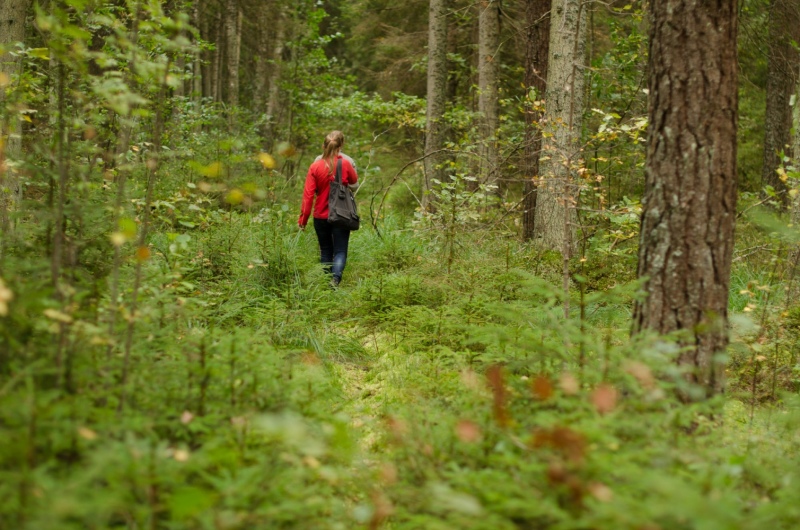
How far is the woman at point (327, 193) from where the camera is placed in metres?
7.73

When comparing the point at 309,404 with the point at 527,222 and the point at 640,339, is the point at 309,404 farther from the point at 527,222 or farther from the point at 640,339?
the point at 527,222

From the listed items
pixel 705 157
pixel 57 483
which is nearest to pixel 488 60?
pixel 705 157

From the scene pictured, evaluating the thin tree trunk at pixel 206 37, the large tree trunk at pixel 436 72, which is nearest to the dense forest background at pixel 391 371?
the large tree trunk at pixel 436 72

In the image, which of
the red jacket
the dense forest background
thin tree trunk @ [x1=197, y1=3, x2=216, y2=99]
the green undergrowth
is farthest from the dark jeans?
thin tree trunk @ [x1=197, y1=3, x2=216, y2=99]

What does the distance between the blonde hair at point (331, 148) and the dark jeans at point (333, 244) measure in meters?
0.70

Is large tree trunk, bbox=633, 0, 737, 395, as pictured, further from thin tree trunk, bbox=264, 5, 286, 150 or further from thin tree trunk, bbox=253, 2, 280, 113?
thin tree trunk, bbox=264, 5, 286, 150

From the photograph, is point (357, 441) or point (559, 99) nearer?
point (357, 441)

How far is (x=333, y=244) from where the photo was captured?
8039mm

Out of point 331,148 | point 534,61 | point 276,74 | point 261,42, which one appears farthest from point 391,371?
point 261,42

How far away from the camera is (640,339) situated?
11.6ft

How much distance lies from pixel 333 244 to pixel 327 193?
670 mm

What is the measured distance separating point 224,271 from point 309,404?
4072 mm

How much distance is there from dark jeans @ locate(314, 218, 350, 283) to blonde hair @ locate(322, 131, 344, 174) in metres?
0.70

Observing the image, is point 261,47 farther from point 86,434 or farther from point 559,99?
point 86,434
